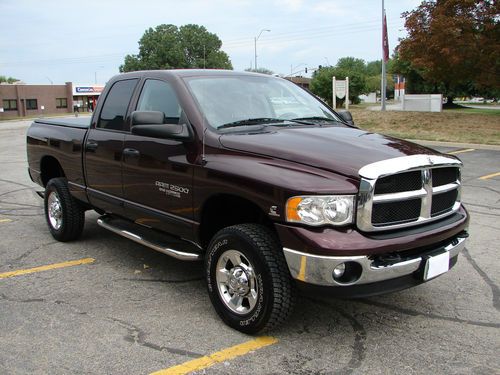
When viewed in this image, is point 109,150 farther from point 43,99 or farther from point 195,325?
point 43,99

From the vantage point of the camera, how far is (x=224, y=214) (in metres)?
4.14

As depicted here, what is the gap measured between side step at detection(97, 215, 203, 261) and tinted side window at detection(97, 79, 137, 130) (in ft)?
3.14

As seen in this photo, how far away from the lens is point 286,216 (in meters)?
3.32

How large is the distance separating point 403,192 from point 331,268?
0.75 metres

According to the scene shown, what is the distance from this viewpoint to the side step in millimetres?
4211

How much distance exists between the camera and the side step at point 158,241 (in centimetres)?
421

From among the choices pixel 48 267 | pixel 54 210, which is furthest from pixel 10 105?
pixel 48 267

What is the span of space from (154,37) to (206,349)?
4102 inches

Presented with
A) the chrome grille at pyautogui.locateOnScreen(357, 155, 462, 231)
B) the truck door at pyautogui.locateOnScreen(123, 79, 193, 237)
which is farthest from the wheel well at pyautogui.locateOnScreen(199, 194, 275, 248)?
the chrome grille at pyautogui.locateOnScreen(357, 155, 462, 231)

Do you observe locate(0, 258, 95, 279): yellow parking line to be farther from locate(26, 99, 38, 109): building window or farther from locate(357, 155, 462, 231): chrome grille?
locate(26, 99, 38, 109): building window

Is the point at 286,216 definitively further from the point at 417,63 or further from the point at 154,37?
the point at 154,37

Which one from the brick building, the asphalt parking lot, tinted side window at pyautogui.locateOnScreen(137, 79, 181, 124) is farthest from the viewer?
the brick building

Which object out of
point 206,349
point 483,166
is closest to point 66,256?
point 206,349

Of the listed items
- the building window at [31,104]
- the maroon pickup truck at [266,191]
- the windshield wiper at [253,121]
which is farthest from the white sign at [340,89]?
the building window at [31,104]
